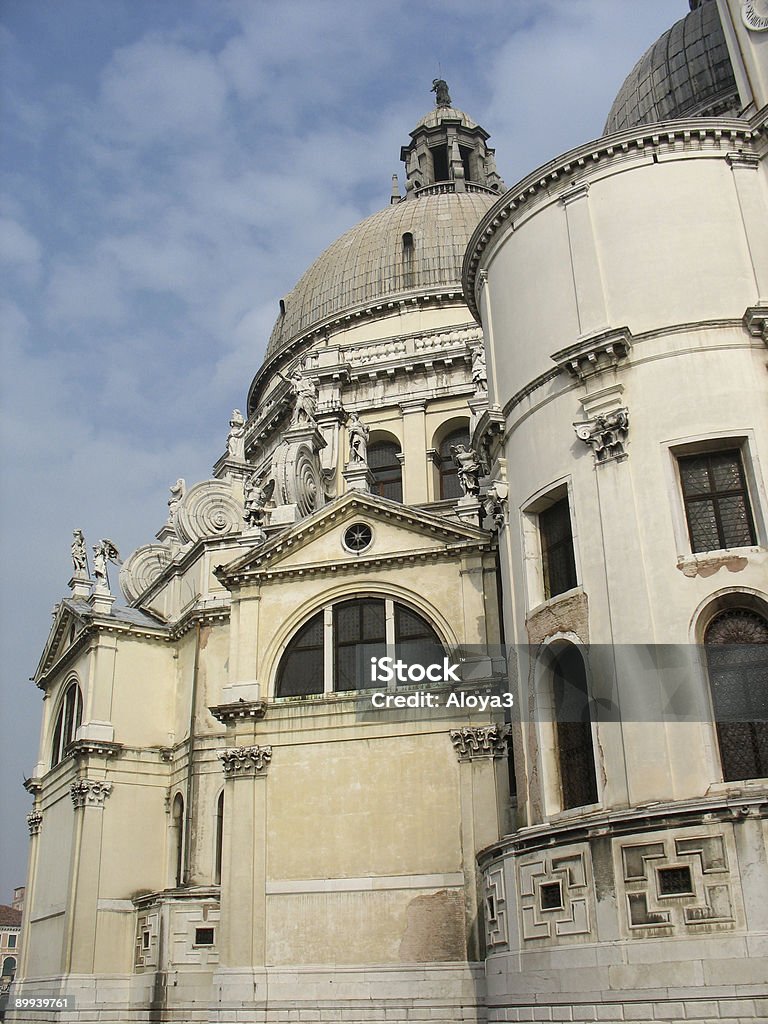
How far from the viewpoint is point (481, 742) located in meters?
23.8

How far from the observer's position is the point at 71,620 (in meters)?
35.1

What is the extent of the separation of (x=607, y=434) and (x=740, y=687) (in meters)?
4.70

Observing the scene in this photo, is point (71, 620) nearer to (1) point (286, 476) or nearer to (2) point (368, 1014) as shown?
(1) point (286, 476)

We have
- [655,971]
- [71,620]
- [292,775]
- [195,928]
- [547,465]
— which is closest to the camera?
[655,971]

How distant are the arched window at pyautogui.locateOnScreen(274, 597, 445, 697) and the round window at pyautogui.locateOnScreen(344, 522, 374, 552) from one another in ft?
4.23

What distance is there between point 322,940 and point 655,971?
999 cm

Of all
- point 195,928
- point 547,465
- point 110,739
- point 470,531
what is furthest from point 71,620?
point 547,465

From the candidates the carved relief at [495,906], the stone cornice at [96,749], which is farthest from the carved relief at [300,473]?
the carved relief at [495,906]

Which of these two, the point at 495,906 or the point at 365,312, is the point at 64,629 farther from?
the point at 495,906

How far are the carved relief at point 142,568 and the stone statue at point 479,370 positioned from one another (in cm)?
1292

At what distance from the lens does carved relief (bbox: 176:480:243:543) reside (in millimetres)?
34688

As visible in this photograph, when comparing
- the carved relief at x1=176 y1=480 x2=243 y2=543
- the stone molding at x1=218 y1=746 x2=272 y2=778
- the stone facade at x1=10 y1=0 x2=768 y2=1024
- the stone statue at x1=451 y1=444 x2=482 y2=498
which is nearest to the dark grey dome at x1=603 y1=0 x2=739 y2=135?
the stone facade at x1=10 y1=0 x2=768 y2=1024

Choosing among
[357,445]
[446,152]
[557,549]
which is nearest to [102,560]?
[357,445]
